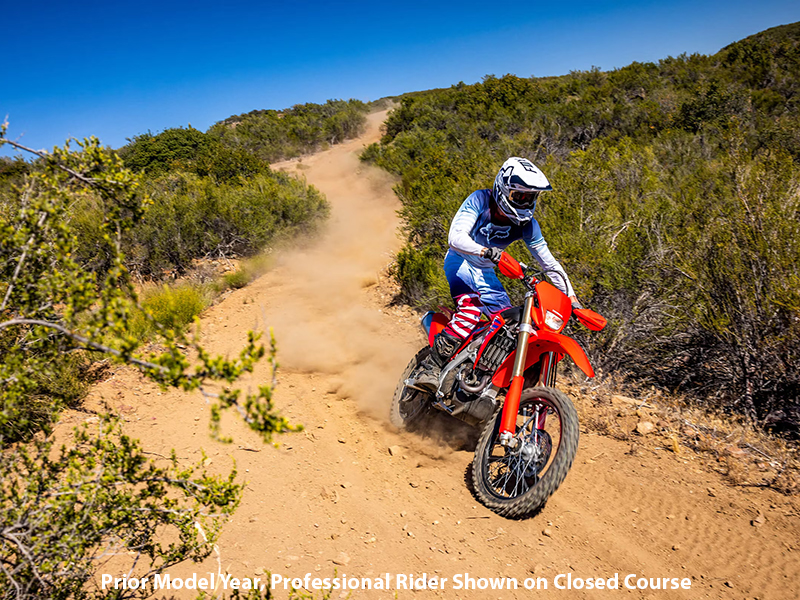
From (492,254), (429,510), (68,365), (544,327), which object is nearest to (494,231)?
(492,254)

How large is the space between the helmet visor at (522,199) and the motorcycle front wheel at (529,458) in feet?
4.65

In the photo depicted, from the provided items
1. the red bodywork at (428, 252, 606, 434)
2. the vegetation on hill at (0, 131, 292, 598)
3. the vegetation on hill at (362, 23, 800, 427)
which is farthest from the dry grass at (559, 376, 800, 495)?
the vegetation on hill at (0, 131, 292, 598)

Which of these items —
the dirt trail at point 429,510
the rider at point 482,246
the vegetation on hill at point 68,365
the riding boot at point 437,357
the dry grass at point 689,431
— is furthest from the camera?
the riding boot at point 437,357

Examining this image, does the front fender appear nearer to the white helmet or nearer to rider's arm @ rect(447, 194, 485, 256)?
rider's arm @ rect(447, 194, 485, 256)

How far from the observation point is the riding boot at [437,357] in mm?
4211

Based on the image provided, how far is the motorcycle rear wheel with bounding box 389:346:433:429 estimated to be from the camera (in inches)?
186

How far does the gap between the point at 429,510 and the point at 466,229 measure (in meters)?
2.18

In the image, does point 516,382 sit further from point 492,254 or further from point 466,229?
point 466,229

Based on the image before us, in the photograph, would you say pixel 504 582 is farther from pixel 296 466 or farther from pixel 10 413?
pixel 10 413

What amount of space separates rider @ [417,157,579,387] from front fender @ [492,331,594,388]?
50 centimetres

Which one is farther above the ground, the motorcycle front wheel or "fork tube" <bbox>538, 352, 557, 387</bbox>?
"fork tube" <bbox>538, 352, 557, 387</bbox>

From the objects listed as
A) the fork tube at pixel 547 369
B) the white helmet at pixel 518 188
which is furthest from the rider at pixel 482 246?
the fork tube at pixel 547 369

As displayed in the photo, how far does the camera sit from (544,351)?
139 inches

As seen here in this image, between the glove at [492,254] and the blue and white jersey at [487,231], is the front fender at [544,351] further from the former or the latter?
the blue and white jersey at [487,231]
